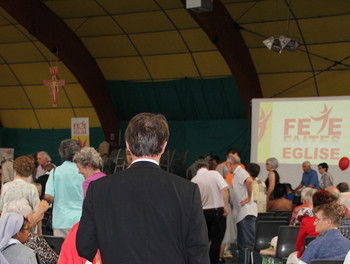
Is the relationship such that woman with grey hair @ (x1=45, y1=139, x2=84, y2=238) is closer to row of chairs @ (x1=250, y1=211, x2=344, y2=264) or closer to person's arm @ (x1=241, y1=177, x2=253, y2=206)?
row of chairs @ (x1=250, y1=211, x2=344, y2=264)

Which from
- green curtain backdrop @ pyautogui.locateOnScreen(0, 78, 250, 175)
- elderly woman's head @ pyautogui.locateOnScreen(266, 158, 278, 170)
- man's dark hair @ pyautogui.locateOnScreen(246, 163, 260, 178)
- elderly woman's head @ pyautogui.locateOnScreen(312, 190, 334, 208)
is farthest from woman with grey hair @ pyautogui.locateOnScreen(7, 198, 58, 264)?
green curtain backdrop @ pyautogui.locateOnScreen(0, 78, 250, 175)

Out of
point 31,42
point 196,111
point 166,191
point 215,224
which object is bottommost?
point 215,224

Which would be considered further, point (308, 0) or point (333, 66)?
point (333, 66)

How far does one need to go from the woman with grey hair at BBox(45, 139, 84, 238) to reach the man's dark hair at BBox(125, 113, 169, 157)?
9.34 ft

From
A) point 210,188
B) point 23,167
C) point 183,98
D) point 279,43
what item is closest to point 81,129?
point 279,43

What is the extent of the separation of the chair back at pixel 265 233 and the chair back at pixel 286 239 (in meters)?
0.58

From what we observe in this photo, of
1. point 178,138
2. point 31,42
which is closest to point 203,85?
point 178,138

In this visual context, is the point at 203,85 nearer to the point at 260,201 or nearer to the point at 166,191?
the point at 260,201

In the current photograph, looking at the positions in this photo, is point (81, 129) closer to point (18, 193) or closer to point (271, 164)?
point (271, 164)

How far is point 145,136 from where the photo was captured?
82.8 inches

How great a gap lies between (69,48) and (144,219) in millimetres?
17365

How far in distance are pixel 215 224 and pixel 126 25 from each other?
1206 centimetres

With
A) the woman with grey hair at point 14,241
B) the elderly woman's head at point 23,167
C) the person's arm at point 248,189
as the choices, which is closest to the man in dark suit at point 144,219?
the woman with grey hair at point 14,241

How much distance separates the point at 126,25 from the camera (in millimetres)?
17562
